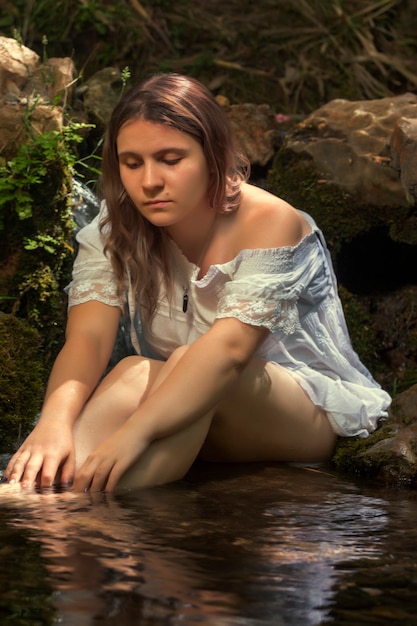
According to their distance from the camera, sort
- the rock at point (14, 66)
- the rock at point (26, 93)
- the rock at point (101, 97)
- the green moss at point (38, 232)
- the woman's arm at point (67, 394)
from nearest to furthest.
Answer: the woman's arm at point (67, 394) < the green moss at point (38, 232) < the rock at point (26, 93) < the rock at point (14, 66) < the rock at point (101, 97)

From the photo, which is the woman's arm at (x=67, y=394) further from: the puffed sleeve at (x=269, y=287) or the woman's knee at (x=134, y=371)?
the puffed sleeve at (x=269, y=287)

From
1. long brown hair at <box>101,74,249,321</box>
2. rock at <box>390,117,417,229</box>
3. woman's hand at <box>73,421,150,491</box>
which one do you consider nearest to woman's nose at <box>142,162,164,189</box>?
long brown hair at <box>101,74,249,321</box>

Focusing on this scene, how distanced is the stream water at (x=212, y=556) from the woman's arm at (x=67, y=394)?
132 mm

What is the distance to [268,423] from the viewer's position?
4066 millimetres

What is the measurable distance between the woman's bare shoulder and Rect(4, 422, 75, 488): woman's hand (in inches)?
38.2

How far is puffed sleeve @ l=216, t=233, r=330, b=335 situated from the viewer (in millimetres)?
3783

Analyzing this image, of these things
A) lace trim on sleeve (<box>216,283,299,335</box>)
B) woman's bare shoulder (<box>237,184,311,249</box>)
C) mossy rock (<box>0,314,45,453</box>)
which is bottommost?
mossy rock (<box>0,314,45,453</box>)

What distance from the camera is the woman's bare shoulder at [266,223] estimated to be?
13.0ft

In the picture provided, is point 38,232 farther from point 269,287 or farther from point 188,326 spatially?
point 269,287

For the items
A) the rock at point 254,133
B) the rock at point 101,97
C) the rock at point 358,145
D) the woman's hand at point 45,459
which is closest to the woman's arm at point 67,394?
the woman's hand at point 45,459

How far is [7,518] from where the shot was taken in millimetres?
3180

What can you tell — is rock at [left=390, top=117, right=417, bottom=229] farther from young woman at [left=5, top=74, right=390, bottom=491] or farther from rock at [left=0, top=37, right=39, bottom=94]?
rock at [left=0, top=37, right=39, bottom=94]

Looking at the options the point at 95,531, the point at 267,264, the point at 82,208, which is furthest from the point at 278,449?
the point at 82,208

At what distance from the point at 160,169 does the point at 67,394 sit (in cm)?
87
